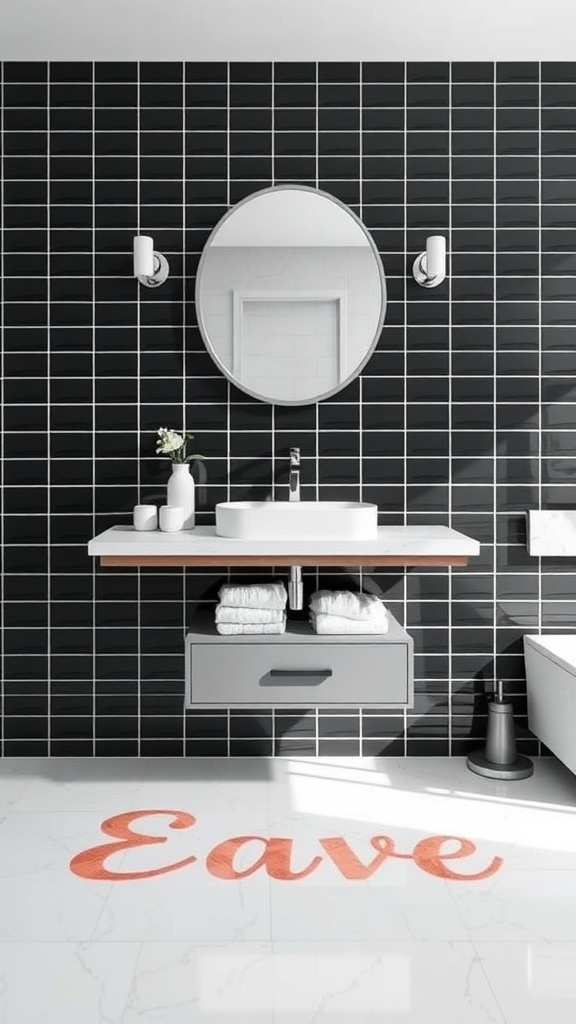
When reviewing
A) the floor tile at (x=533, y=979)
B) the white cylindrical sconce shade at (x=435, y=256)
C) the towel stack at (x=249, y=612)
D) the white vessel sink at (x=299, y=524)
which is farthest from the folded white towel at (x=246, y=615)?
the white cylindrical sconce shade at (x=435, y=256)

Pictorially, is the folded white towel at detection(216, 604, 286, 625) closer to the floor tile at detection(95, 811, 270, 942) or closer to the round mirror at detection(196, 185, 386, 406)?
the floor tile at detection(95, 811, 270, 942)

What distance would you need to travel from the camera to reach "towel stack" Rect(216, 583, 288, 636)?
8.54ft

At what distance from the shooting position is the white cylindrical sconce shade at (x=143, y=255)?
279cm

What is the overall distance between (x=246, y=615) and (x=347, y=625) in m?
0.33

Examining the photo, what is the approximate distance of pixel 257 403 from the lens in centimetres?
300

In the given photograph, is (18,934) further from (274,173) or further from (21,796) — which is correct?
(274,173)

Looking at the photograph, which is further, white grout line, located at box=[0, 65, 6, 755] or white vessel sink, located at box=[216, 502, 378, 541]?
white grout line, located at box=[0, 65, 6, 755]

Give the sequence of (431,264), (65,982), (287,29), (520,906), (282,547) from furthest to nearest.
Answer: (431,264)
(287,29)
(282,547)
(520,906)
(65,982)

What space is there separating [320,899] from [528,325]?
81.6 inches

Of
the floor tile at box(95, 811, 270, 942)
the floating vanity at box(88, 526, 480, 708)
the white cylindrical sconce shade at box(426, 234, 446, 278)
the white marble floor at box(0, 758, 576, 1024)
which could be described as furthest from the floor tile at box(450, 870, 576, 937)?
the white cylindrical sconce shade at box(426, 234, 446, 278)

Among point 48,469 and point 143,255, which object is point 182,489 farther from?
point 143,255

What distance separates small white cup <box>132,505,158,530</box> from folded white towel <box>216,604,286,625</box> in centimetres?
40

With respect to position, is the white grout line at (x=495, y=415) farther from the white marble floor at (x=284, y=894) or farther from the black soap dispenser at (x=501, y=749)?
the white marble floor at (x=284, y=894)

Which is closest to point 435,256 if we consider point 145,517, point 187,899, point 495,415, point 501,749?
point 495,415
